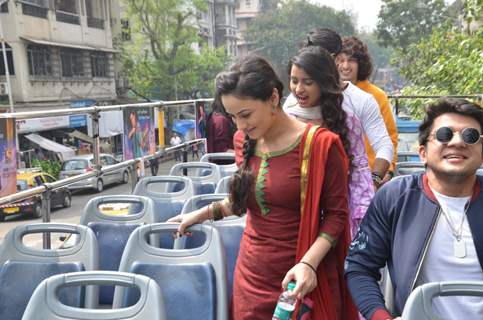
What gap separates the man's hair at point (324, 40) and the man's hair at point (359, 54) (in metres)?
0.55

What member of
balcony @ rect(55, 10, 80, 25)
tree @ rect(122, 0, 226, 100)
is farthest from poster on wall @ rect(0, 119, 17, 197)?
tree @ rect(122, 0, 226, 100)

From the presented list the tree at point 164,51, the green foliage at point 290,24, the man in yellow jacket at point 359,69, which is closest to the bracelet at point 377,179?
the man in yellow jacket at point 359,69

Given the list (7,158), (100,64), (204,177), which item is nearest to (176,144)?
(204,177)

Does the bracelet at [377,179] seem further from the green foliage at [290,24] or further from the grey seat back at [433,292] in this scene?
the green foliage at [290,24]

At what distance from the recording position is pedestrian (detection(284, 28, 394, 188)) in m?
2.55

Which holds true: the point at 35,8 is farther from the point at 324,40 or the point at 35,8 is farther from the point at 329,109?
the point at 329,109

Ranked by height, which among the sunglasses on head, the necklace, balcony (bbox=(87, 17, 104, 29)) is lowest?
the necklace

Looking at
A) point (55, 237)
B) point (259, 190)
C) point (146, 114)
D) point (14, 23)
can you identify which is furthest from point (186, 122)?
point (14, 23)

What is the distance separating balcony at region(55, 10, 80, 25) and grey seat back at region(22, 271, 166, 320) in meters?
25.4

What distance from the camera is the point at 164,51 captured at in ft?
104

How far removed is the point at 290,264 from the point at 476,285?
1.90ft

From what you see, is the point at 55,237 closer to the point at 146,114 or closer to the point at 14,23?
the point at 146,114

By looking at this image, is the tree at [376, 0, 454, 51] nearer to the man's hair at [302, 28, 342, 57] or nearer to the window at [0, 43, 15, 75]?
the window at [0, 43, 15, 75]

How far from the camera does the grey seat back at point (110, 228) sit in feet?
10.1
